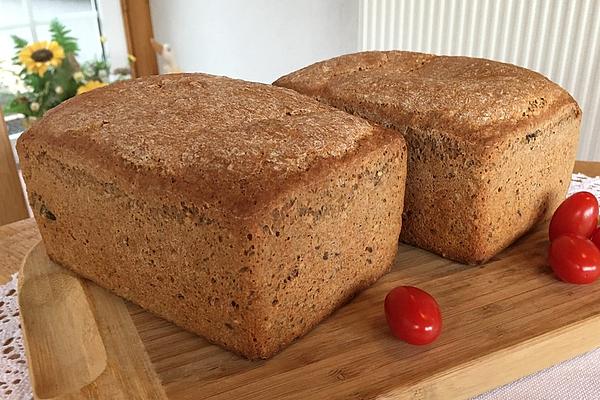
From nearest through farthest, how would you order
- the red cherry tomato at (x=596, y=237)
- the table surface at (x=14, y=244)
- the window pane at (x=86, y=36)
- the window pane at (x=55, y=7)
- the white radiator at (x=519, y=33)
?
the red cherry tomato at (x=596, y=237), the table surface at (x=14, y=244), the white radiator at (x=519, y=33), the window pane at (x=55, y=7), the window pane at (x=86, y=36)

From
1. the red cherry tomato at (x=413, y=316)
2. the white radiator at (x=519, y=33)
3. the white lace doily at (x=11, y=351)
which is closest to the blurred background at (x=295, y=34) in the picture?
the white radiator at (x=519, y=33)

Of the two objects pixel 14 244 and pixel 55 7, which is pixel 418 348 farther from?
pixel 55 7

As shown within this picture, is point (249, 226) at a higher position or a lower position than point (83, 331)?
higher

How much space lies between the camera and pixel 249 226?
103cm

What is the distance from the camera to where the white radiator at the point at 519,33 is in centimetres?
287

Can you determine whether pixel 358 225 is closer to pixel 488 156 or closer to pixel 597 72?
pixel 488 156

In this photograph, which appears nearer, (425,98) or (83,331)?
(83,331)

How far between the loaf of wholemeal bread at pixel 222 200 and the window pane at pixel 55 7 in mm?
2984

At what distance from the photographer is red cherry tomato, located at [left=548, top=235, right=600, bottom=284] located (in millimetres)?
1335

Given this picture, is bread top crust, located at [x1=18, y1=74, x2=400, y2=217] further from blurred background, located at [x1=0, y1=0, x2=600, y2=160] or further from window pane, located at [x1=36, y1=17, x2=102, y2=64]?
window pane, located at [x1=36, y1=17, x2=102, y2=64]

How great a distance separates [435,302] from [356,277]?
0.17 metres

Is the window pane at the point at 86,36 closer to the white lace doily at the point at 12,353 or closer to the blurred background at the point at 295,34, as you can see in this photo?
the blurred background at the point at 295,34

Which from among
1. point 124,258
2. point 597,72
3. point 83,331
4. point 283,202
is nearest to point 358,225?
point 283,202

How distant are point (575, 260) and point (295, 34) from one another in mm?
2592
